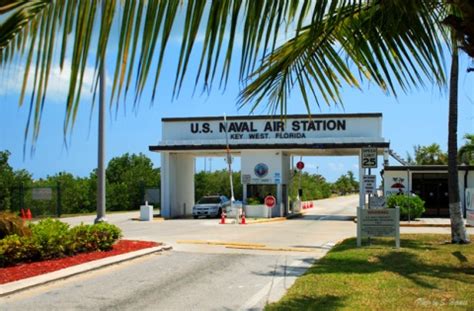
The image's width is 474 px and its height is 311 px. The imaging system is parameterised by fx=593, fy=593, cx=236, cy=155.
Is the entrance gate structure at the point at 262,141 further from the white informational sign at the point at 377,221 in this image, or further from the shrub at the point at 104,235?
the shrub at the point at 104,235

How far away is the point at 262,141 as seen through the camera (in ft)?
118

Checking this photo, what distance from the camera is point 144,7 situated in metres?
2.04

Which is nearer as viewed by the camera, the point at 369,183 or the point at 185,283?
the point at 185,283

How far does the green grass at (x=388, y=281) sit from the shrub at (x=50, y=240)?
553 centimetres

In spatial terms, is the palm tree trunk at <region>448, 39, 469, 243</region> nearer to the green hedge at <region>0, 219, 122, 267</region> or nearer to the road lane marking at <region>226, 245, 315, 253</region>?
the road lane marking at <region>226, 245, 315, 253</region>

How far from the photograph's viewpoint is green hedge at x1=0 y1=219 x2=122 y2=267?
11.9 metres

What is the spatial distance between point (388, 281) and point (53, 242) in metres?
7.12

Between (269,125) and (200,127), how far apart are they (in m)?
4.75

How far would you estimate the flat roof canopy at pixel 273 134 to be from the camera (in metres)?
34.9

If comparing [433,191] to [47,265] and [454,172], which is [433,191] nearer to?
[454,172]

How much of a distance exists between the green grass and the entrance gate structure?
20135 millimetres

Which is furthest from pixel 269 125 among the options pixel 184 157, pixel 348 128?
pixel 184 157

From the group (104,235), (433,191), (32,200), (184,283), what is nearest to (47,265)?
(104,235)

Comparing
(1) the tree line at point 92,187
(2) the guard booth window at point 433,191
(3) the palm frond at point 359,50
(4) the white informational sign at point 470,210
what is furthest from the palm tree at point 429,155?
(3) the palm frond at point 359,50
